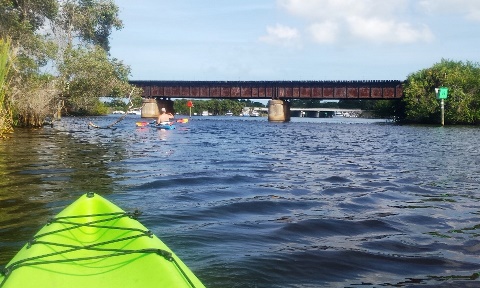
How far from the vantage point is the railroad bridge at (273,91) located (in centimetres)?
6956

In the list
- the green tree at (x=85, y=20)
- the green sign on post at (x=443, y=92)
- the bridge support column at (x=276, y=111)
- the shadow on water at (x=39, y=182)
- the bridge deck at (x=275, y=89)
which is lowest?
the shadow on water at (x=39, y=182)

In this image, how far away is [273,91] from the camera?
75.4 meters

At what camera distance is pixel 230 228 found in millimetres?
6859

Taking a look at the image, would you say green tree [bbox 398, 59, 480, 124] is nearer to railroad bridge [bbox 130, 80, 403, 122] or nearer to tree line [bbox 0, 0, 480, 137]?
tree line [bbox 0, 0, 480, 137]

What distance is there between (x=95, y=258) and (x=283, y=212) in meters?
4.48

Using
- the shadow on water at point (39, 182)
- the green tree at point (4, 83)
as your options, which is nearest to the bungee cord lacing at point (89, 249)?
the shadow on water at point (39, 182)

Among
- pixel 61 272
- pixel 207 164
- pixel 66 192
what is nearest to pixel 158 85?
pixel 207 164

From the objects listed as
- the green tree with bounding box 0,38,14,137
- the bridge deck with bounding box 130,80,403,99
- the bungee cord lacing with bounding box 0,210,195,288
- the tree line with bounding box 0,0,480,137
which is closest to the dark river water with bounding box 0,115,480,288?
the bungee cord lacing with bounding box 0,210,195,288

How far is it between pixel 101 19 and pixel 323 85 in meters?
34.3

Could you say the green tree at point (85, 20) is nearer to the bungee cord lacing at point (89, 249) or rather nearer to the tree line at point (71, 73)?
the tree line at point (71, 73)

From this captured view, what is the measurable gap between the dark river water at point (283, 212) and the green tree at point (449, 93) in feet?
169

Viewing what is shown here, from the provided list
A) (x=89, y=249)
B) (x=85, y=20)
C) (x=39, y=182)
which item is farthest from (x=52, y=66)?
(x=89, y=249)

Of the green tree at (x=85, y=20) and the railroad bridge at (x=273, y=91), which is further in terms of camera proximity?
the railroad bridge at (x=273, y=91)

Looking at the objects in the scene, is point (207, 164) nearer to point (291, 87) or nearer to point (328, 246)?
point (328, 246)
